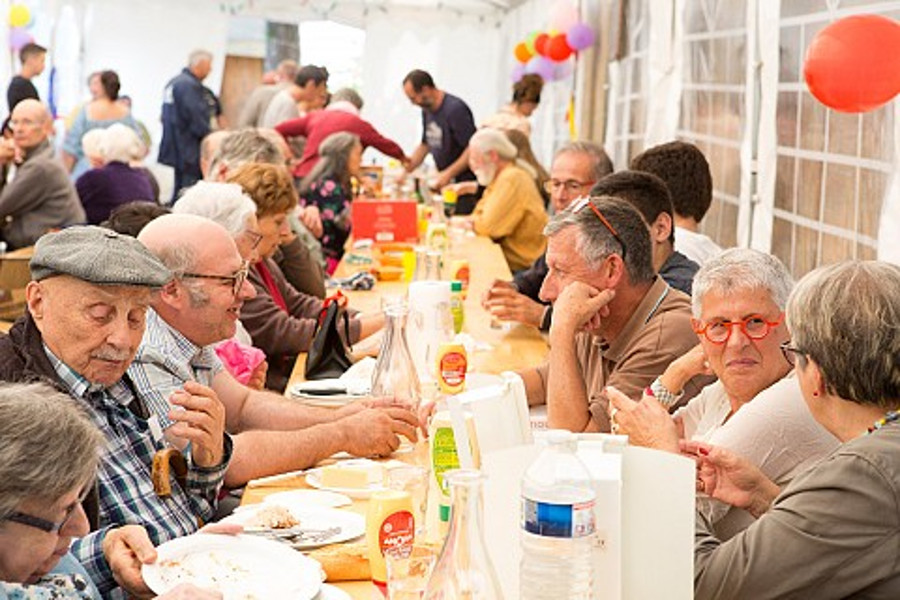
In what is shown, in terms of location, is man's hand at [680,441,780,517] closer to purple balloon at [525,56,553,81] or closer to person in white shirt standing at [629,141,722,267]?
person in white shirt standing at [629,141,722,267]

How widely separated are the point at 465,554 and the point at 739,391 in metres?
1.20

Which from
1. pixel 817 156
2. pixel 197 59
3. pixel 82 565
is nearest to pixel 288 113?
pixel 197 59

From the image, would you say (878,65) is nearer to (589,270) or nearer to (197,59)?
(589,270)

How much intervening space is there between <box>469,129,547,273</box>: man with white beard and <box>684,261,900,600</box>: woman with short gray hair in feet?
18.8

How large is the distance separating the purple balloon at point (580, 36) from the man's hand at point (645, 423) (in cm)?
898

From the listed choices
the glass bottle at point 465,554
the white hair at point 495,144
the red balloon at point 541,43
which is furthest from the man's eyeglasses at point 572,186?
the red balloon at point 541,43

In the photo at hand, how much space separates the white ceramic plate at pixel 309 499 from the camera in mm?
2644

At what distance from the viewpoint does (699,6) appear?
6.66 metres

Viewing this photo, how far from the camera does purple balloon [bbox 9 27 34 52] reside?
41.9 ft

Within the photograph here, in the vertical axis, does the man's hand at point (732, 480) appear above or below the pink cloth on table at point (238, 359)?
above

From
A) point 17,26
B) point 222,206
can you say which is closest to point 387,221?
point 222,206

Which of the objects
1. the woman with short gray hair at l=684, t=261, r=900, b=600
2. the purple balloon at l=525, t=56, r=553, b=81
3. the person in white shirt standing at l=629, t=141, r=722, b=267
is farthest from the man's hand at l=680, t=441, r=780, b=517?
the purple balloon at l=525, t=56, r=553, b=81

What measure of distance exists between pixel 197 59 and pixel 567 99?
12.3ft

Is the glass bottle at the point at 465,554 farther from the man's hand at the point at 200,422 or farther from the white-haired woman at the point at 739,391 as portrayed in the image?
the man's hand at the point at 200,422
